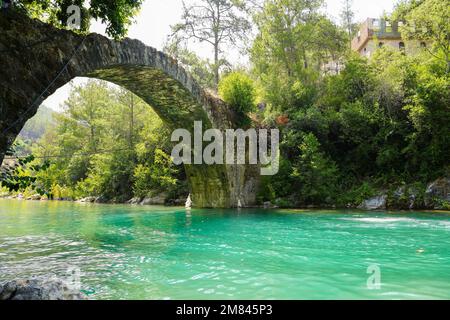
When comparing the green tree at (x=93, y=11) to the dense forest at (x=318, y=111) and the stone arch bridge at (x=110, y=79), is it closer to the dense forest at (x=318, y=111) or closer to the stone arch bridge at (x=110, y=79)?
the stone arch bridge at (x=110, y=79)

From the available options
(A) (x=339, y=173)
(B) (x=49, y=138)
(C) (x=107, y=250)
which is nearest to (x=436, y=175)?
(A) (x=339, y=173)

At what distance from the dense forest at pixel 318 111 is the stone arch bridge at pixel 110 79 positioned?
6.96ft

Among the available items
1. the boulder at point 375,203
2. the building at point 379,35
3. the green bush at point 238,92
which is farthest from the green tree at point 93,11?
the building at point 379,35

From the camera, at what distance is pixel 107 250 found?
739 centimetres

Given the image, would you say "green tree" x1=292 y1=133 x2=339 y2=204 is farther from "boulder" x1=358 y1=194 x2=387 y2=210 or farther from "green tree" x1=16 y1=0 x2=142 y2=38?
"green tree" x1=16 y1=0 x2=142 y2=38

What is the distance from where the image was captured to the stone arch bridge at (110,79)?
20.2ft

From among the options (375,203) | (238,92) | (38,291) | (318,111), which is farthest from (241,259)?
(318,111)

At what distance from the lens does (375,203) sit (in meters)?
16.3

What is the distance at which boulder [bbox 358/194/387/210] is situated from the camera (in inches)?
634

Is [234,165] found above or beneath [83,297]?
above

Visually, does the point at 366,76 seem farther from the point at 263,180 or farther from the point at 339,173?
the point at 263,180

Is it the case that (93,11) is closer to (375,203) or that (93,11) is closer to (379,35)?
(375,203)

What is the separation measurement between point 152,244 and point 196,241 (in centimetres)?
97

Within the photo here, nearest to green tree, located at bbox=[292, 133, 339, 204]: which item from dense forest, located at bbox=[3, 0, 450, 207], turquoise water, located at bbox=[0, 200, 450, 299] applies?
dense forest, located at bbox=[3, 0, 450, 207]
